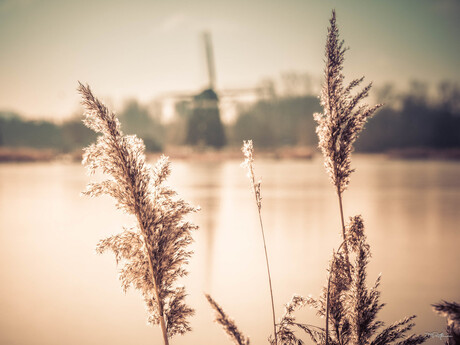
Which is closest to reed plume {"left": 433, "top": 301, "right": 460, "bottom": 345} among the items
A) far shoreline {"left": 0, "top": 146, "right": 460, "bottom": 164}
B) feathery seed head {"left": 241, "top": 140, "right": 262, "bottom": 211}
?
feathery seed head {"left": 241, "top": 140, "right": 262, "bottom": 211}

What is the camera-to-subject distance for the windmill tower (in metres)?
58.8

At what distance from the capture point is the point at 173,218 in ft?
8.39

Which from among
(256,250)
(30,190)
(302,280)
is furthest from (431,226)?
(30,190)

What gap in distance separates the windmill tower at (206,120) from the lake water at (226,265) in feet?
128

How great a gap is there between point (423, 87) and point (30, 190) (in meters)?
81.0

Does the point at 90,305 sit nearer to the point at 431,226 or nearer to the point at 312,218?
the point at 312,218

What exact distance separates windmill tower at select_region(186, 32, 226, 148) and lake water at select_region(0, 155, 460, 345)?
39.1 m

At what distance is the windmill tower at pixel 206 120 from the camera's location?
5875 cm

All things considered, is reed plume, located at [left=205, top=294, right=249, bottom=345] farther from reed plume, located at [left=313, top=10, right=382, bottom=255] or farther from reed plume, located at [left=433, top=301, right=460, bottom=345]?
reed plume, located at [left=433, top=301, right=460, bottom=345]

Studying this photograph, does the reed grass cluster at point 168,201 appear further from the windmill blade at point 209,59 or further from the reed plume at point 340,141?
the windmill blade at point 209,59

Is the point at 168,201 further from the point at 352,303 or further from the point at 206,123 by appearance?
the point at 206,123

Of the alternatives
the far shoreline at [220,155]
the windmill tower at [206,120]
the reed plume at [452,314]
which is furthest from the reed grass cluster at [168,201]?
the windmill tower at [206,120]

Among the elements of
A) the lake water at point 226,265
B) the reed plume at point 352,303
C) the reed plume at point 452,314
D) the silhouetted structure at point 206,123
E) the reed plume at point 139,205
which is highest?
the silhouetted structure at point 206,123

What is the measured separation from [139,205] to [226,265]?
281 inches
